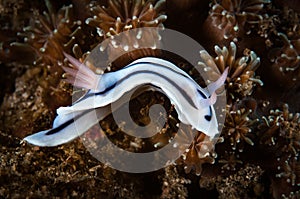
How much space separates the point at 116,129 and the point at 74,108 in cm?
63

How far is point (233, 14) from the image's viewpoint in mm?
3066

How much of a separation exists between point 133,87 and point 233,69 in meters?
0.90

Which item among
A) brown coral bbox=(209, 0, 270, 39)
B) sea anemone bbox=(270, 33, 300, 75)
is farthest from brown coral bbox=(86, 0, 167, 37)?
sea anemone bbox=(270, 33, 300, 75)

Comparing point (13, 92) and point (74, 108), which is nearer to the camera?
point (74, 108)

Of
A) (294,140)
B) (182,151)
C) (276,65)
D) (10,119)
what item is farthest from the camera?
(10,119)

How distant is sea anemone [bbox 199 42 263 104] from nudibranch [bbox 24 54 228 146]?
Result: 0.36m

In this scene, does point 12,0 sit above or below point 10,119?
above

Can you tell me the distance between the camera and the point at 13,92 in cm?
389

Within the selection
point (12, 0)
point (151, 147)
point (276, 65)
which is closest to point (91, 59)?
point (151, 147)

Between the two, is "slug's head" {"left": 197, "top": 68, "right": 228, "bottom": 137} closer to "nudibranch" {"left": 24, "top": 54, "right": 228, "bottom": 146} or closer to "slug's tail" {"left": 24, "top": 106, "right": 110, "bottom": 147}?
"nudibranch" {"left": 24, "top": 54, "right": 228, "bottom": 146}

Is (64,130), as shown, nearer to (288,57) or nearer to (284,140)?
(284,140)

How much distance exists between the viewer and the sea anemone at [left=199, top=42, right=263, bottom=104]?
2.86 m

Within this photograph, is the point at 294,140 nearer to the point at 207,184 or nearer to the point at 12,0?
the point at 207,184

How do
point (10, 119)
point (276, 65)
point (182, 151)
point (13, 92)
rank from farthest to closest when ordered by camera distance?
point (13, 92)
point (10, 119)
point (276, 65)
point (182, 151)
